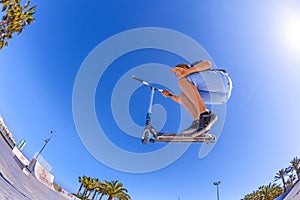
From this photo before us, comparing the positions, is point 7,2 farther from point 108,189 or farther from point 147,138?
point 108,189

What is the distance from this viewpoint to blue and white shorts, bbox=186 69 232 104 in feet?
10.7

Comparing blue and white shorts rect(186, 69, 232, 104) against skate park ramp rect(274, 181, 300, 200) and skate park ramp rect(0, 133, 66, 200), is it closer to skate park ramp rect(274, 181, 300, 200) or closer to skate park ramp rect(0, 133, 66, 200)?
skate park ramp rect(0, 133, 66, 200)

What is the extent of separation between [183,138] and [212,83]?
3.58ft

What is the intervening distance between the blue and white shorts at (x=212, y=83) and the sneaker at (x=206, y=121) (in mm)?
301

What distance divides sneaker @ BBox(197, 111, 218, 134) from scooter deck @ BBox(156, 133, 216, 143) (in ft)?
0.61

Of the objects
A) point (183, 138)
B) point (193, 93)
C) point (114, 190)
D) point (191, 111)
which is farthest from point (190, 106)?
point (114, 190)

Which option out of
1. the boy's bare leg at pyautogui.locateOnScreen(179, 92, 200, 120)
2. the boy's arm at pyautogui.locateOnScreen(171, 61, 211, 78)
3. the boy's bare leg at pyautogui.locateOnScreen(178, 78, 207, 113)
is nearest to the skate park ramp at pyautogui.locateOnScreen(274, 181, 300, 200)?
the boy's bare leg at pyautogui.locateOnScreen(179, 92, 200, 120)

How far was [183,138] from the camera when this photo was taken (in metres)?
3.50

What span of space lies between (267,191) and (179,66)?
4491 centimetres

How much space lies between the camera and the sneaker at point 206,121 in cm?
346

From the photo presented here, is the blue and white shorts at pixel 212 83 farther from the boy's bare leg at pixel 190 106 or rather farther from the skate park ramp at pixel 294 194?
the skate park ramp at pixel 294 194

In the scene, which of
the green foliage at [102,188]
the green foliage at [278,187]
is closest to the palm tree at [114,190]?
the green foliage at [102,188]

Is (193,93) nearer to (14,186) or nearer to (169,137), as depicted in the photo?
(169,137)

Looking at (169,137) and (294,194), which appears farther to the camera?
(294,194)
